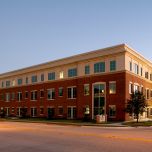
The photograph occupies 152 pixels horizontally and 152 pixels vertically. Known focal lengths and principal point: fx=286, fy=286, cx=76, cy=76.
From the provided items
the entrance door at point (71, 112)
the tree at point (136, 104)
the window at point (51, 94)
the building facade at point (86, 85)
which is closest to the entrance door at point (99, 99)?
the building facade at point (86, 85)

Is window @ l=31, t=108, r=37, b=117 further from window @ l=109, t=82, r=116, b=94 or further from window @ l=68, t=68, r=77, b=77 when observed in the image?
window @ l=109, t=82, r=116, b=94

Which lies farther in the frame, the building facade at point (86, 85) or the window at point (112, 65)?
the window at point (112, 65)

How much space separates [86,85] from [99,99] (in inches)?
156

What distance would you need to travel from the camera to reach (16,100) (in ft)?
229

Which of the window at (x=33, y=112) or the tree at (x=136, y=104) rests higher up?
the tree at (x=136, y=104)

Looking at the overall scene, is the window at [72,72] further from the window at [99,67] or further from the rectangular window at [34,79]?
the rectangular window at [34,79]

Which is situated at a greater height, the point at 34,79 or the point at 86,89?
the point at 34,79

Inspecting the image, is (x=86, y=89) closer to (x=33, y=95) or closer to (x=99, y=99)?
(x=99, y=99)

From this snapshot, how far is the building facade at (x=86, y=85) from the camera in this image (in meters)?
44.5

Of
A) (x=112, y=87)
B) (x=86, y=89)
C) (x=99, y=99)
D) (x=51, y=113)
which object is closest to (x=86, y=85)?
(x=86, y=89)

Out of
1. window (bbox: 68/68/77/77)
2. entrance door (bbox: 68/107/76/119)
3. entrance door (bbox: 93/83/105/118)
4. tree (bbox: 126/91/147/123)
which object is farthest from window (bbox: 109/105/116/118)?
window (bbox: 68/68/77/77)

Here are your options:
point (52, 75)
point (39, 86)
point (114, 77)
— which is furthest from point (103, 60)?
point (39, 86)

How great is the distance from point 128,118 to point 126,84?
528cm

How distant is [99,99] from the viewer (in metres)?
47.0
